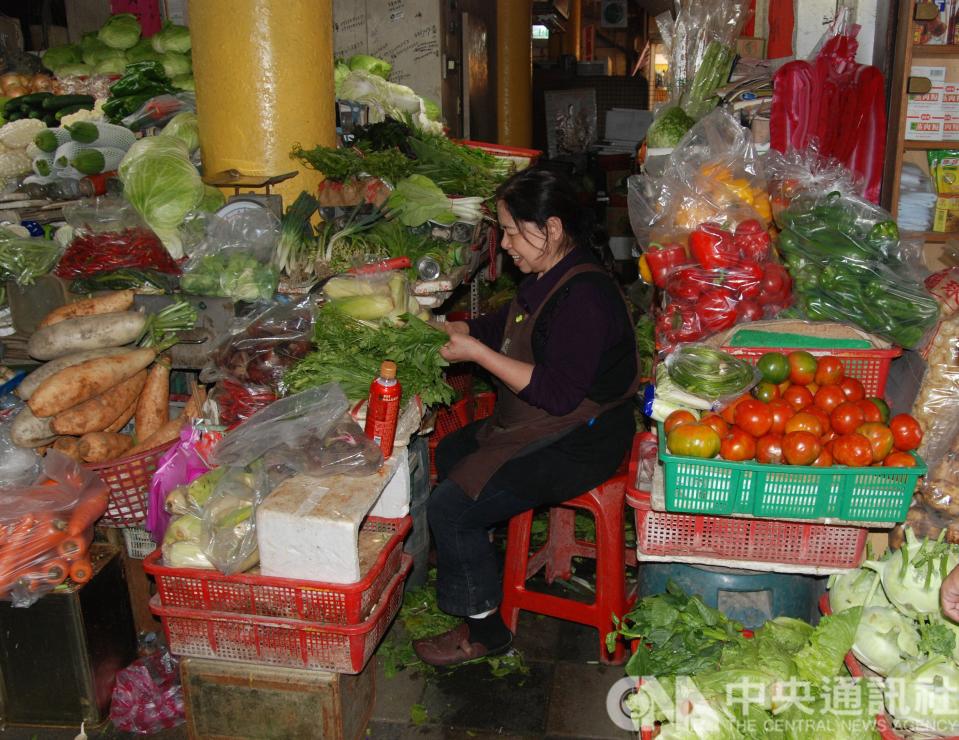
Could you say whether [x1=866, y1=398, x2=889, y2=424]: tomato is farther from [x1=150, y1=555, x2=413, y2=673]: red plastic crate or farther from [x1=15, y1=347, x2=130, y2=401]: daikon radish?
[x1=15, y1=347, x2=130, y2=401]: daikon radish

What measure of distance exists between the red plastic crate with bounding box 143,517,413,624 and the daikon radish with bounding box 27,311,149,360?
3.88 feet

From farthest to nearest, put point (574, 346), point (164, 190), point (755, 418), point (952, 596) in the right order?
1. point (164, 190)
2. point (574, 346)
3. point (755, 418)
4. point (952, 596)

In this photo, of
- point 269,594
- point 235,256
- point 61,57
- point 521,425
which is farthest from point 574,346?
point 61,57

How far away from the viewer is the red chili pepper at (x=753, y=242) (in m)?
3.17

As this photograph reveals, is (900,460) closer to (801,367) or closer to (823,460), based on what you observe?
(823,460)

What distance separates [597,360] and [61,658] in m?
2.31

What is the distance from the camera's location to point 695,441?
2.56 m

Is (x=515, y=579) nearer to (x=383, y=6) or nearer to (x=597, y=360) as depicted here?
(x=597, y=360)

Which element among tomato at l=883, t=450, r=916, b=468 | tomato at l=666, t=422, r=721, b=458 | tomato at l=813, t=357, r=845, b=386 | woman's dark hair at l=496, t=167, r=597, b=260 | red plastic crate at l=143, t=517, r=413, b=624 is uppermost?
woman's dark hair at l=496, t=167, r=597, b=260

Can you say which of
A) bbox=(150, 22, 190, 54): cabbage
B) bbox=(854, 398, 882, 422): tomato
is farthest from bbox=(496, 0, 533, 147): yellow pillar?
bbox=(854, 398, 882, 422): tomato

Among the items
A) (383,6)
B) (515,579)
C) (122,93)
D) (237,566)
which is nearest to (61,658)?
(237,566)

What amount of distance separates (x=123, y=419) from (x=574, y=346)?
6.63 feet

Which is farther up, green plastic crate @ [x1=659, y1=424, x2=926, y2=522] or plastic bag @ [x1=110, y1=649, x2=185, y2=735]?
green plastic crate @ [x1=659, y1=424, x2=926, y2=522]

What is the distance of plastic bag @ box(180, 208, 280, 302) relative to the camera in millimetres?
3535
